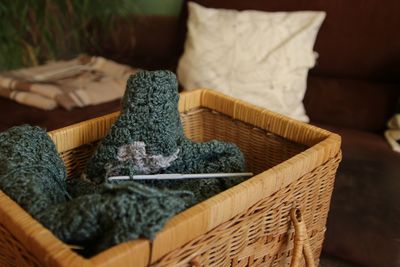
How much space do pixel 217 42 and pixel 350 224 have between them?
66 cm

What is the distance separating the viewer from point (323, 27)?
123cm

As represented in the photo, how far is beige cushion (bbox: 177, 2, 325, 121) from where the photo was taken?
1.20 meters

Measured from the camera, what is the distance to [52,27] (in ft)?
5.51

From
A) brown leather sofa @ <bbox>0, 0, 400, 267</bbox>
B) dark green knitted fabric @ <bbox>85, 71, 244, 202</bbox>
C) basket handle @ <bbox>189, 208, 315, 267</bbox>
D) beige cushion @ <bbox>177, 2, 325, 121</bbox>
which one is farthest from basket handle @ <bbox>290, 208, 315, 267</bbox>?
beige cushion @ <bbox>177, 2, 325, 121</bbox>

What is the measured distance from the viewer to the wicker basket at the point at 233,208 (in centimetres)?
44

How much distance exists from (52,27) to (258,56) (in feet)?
2.95

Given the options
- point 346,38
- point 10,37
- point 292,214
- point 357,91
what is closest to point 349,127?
point 357,91

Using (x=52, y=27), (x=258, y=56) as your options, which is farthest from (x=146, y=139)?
(x=52, y=27)

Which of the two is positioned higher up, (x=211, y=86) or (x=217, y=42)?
(x=217, y=42)

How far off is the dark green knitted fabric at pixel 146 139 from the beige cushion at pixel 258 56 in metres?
0.56

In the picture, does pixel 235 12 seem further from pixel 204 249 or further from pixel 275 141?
pixel 204 249

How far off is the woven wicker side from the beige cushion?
0.51 meters

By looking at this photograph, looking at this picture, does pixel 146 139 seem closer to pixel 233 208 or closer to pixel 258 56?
pixel 233 208

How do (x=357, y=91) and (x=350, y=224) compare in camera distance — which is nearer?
(x=350, y=224)
